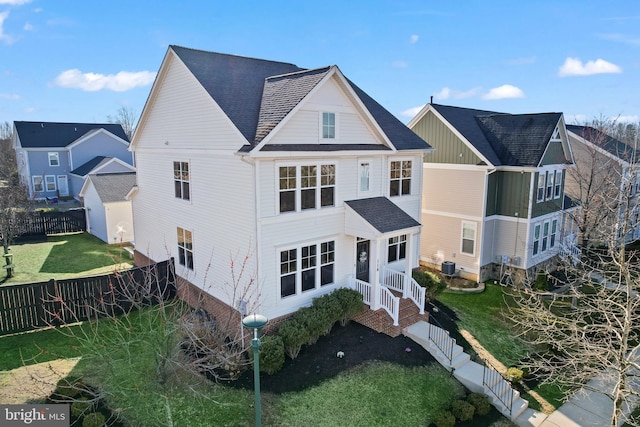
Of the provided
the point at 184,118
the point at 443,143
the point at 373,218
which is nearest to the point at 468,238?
the point at 443,143

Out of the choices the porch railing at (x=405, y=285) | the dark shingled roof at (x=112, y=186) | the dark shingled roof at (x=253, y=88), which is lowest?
the porch railing at (x=405, y=285)

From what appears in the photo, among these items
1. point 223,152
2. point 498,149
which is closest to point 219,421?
point 223,152

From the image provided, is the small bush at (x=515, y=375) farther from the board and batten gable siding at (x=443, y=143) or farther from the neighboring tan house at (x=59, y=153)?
the neighboring tan house at (x=59, y=153)

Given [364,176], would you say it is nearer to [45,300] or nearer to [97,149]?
[45,300]

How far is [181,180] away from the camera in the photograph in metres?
16.4

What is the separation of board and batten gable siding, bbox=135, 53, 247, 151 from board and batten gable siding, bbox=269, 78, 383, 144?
1.63m

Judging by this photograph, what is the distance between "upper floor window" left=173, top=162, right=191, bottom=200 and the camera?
16.0 meters

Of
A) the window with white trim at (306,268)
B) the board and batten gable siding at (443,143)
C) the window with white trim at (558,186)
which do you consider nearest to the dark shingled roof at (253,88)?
the window with white trim at (306,268)

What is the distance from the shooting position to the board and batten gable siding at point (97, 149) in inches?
1753

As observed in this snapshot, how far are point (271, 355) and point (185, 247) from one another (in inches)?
265

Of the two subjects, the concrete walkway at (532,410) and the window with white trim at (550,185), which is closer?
the concrete walkway at (532,410)

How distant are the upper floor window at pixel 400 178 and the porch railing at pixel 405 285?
3275 mm

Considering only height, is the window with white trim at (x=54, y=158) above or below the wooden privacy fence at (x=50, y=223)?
above

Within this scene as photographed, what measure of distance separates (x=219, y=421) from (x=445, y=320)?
992 centimetres
